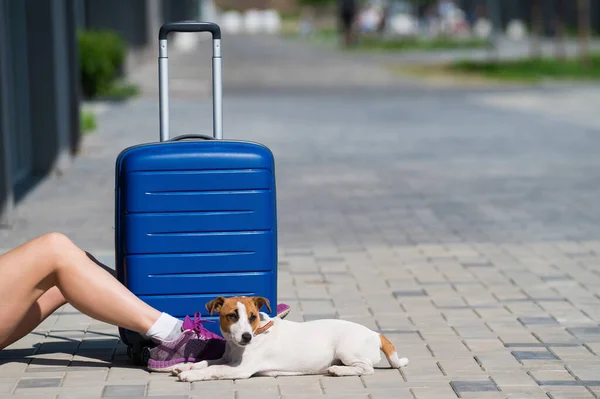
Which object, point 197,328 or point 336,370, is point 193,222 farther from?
point 336,370

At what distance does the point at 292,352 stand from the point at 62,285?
93 cm

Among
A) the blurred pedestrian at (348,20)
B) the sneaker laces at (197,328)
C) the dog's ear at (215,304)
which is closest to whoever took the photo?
the dog's ear at (215,304)

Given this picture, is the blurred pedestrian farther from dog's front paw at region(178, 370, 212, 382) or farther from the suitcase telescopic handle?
dog's front paw at region(178, 370, 212, 382)

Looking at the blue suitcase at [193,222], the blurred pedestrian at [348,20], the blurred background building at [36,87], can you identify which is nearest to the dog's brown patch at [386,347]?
the blue suitcase at [193,222]

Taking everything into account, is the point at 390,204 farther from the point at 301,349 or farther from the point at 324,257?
the point at 301,349

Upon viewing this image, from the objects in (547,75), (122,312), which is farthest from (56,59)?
(547,75)

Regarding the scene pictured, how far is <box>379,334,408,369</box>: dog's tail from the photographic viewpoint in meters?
4.83

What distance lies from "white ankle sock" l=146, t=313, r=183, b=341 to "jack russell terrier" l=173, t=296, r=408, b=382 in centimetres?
14

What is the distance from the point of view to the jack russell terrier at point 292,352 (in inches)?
185

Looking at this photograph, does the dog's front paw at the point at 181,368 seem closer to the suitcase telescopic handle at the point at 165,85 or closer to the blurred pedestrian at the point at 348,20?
the suitcase telescopic handle at the point at 165,85

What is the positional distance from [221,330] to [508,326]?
1.79m

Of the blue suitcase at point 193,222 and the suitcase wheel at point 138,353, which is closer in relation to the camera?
the blue suitcase at point 193,222

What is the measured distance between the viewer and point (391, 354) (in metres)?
4.87

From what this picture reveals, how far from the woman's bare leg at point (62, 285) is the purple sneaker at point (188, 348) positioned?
142mm
